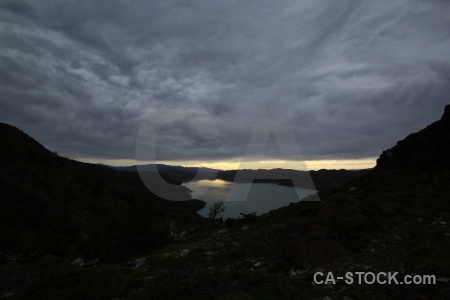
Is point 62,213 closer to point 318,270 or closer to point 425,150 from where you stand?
point 318,270

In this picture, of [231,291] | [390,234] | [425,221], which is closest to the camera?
[231,291]

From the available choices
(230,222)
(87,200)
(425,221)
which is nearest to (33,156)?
(87,200)

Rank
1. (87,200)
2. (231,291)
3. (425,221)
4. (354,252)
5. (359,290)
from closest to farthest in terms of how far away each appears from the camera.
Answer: (359,290), (231,291), (354,252), (425,221), (87,200)

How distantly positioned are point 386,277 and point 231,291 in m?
5.23

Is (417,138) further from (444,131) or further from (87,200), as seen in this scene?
(87,200)

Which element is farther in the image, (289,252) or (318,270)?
(289,252)

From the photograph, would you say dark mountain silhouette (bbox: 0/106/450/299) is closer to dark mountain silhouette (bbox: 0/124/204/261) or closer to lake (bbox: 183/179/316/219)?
dark mountain silhouette (bbox: 0/124/204/261)

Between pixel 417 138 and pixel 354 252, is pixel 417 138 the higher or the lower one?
the higher one

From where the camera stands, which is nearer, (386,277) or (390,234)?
(386,277)

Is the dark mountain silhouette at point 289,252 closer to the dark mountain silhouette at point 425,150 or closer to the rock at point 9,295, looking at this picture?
the dark mountain silhouette at point 425,150

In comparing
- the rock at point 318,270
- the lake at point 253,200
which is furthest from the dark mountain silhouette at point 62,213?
the lake at point 253,200

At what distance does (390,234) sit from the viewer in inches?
484

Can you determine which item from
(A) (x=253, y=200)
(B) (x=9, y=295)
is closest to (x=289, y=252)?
(B) (x=9, y=295)

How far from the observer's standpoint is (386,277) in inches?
352
